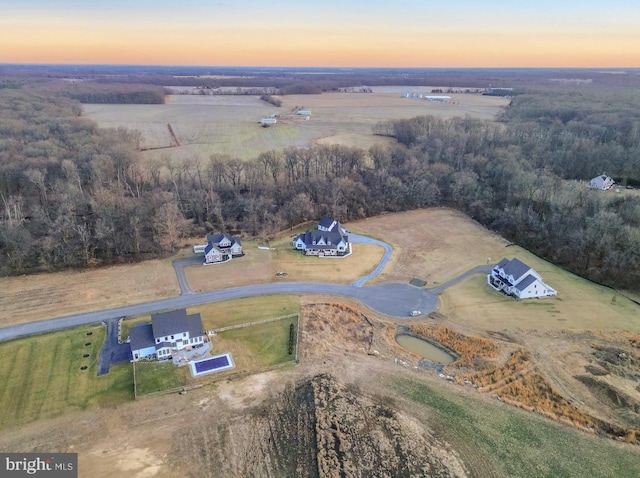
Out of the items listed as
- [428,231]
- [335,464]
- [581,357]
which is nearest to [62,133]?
[428,231]

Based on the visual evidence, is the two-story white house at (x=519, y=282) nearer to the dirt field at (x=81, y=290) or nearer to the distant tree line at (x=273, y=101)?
the dirt field at (x=81, y=290)

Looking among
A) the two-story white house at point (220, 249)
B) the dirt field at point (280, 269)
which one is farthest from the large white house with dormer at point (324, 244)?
the two-story white house at point (220, 249)

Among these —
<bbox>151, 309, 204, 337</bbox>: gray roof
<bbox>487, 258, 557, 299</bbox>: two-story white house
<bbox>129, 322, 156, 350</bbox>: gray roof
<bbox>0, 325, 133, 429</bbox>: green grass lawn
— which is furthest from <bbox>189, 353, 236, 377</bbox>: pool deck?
<bbox>487, 258, 557, 299</bbox>: two-story white house

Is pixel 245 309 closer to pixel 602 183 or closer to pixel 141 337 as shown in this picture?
pixel 141 337

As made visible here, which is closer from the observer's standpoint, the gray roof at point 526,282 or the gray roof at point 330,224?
the gray roof at point 526,282

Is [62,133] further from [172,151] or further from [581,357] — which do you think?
[581,357]

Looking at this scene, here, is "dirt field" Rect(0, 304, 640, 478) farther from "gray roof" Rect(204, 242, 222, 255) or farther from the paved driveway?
"gray roof" Rect(204, 242, 222, 255)

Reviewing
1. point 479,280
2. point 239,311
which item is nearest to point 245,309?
point 239,311
